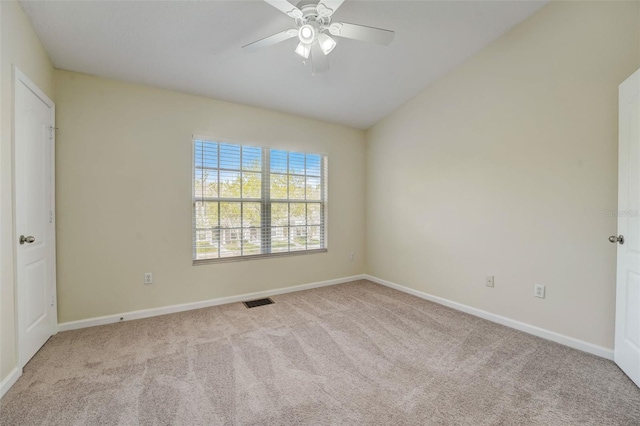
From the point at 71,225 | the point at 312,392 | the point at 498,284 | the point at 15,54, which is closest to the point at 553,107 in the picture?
the point at 498,284

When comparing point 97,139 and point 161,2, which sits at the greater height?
point 161,2

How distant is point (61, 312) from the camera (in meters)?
2.63

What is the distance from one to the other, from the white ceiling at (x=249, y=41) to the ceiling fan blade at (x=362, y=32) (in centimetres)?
46

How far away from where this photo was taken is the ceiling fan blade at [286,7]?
173 cm

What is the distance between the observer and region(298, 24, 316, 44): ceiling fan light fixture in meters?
1.88

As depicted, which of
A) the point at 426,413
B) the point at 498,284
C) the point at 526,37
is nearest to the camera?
the point at 426,413

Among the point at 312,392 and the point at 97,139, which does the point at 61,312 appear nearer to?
the point at 97,139

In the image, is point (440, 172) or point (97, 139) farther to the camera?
point (440, 172)

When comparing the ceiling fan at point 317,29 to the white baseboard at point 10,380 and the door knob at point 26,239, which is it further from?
the white baseboard at point 10,380

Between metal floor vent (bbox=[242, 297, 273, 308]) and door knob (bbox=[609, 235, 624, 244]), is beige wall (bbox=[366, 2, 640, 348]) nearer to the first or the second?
door knob (bbox=[609, 235, 624, 244])

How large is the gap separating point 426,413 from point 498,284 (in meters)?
1.83

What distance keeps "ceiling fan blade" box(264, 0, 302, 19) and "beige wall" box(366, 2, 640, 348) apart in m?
2.21

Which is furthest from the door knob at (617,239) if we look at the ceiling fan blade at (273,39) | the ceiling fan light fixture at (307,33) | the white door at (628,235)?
the ceiling fan blade at (273,39)

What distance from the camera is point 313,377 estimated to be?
193cm
